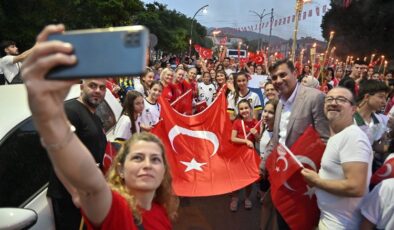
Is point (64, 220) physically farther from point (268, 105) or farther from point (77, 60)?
point (268, 105)

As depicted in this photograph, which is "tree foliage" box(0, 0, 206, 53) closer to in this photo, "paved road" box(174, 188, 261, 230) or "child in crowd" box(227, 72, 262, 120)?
"child in crowd" box(227, 72, 262, 120)

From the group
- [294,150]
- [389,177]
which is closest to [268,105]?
[294,150]

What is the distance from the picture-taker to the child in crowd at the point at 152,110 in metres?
5.69

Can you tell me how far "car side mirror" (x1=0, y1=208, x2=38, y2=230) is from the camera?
2.14 meters

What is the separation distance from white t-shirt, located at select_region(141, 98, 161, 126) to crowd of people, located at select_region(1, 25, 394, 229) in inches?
0.6

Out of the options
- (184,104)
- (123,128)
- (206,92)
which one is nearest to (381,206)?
(123,128)

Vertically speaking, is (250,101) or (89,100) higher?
(89,100)

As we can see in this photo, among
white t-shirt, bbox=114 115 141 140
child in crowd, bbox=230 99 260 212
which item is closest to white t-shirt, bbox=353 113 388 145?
Answer: child in crowd, bbox=230 99 260 212

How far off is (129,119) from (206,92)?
4.88m

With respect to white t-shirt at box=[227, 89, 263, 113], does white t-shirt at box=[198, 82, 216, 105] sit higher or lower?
lower

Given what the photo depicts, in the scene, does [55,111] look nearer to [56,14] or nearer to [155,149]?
[155,149]

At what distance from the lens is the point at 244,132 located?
18.8 feet

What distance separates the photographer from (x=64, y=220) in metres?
2.89

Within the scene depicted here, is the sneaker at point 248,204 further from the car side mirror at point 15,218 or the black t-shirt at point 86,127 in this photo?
the car side mirror at point 15,218
